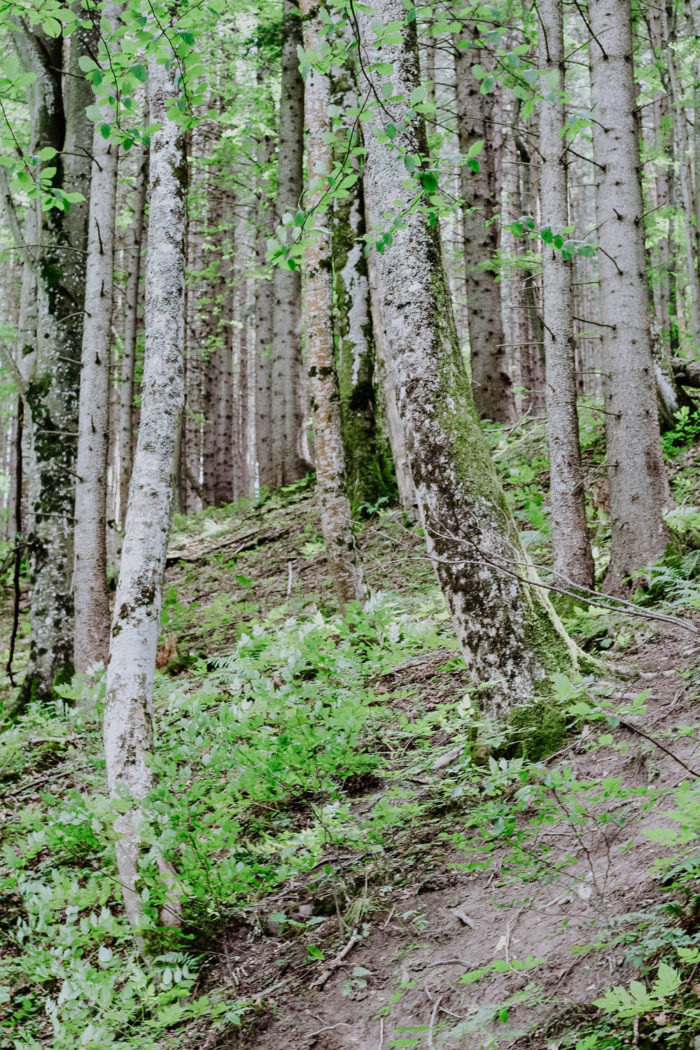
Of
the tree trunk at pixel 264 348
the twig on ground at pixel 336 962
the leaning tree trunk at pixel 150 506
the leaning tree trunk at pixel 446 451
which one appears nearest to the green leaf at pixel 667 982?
the twig on ground at pixel 336 962

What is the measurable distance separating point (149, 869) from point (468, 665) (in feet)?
6.57

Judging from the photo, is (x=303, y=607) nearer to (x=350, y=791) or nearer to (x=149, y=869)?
(x=350, y=791)

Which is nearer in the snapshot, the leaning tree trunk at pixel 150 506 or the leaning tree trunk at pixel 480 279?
the leaning tree trunk at pixel 150 506

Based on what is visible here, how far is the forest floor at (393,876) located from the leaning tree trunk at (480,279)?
23.1 ft

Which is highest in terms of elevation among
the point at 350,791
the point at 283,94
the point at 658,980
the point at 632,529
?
the point at 283,94

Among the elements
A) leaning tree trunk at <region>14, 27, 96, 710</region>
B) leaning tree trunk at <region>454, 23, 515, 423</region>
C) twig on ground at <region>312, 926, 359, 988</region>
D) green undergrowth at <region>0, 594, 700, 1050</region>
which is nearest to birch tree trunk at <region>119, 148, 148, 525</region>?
leaning tree trunk at <region>14, 27, 96, 710</region>

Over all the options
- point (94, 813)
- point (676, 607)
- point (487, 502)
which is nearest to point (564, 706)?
point (487, 502)

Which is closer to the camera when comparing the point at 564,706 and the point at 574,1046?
the point at 574,1046

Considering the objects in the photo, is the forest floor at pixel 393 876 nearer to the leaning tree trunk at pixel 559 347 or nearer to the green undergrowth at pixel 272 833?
the green undergrowth at pixel 272 833

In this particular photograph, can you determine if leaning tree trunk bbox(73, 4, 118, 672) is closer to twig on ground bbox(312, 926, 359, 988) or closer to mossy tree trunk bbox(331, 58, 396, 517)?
mossy tree trunk bbox(331, 58, 396, 517)

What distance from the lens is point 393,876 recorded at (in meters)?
4.19

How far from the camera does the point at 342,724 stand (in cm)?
410

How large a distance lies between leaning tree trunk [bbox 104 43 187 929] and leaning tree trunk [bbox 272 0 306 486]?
872 cm

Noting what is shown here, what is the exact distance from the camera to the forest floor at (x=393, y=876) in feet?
9.25
